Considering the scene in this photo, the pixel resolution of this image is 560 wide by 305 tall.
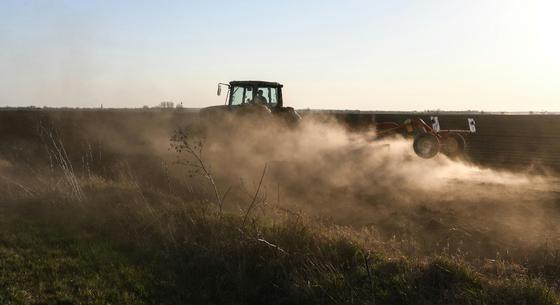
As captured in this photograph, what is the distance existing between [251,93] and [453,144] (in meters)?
6.52

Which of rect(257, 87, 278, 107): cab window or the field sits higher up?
rect(257, 87, 278, 107): cab window

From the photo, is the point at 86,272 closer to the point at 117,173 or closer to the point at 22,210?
the point at 22,210

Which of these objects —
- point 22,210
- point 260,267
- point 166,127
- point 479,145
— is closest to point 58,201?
point 22,210

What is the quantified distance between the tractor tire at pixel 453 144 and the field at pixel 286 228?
1.43 ft

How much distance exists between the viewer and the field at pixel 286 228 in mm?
6438

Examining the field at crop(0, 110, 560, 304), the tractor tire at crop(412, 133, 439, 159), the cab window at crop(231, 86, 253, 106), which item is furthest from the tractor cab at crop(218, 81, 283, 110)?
the tractor tire at crop(412, 133, 439, 159)

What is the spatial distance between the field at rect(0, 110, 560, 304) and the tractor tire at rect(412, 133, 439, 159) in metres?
0.39

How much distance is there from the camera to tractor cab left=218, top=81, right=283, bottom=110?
17.2 meters

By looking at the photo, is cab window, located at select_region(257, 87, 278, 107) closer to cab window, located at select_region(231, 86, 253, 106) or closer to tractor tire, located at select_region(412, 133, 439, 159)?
cab window, located at select_region(231, 86, 253, 106)

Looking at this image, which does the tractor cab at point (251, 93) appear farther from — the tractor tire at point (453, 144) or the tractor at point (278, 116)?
the tractor tire at point (453, 144)

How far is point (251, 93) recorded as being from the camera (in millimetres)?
17375

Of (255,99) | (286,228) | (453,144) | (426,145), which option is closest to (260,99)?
(255,99)

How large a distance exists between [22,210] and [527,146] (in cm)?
2055

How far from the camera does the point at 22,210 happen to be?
1006 cm
